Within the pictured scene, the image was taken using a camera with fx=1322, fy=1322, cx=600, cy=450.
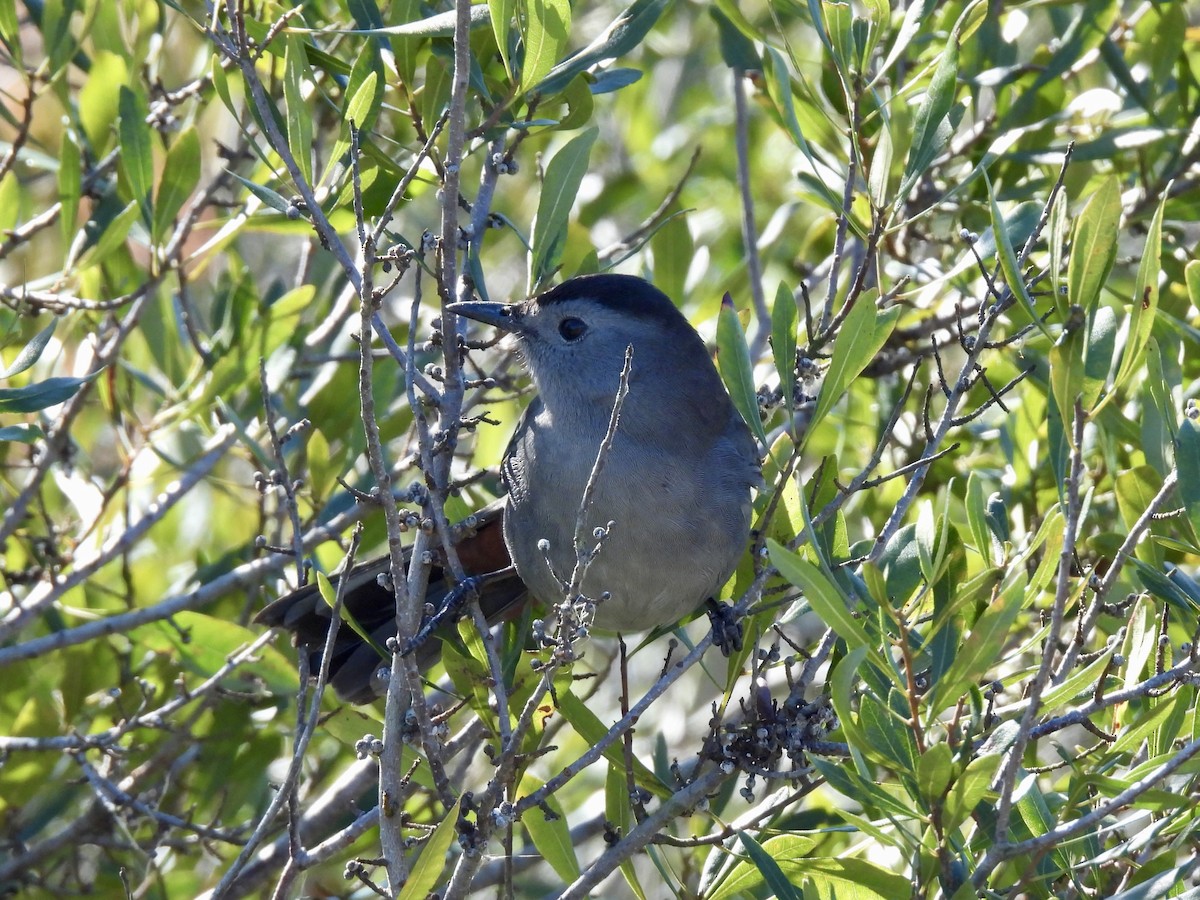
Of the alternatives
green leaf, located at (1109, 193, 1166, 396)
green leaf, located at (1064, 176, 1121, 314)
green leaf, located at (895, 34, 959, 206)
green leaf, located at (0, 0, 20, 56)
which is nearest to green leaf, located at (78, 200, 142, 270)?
green leaf, located at (0, 0, 20, 56)

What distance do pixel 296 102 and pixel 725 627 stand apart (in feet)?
5.52

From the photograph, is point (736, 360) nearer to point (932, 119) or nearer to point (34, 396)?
point (932, 119)

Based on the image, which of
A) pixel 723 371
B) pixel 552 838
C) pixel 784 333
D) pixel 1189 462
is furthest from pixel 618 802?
pixel 1189 462

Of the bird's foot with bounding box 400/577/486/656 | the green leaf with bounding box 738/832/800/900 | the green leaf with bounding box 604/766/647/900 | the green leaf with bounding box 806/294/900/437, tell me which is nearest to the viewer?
the green leaf with bounding box 738/832/800/900

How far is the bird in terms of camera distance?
12.2 ft

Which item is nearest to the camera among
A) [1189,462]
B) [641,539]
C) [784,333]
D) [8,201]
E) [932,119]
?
[1189,462]

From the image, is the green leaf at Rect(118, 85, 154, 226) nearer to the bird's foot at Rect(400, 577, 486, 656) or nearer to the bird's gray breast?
the bird's gray breast

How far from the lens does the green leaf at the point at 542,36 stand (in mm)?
3123

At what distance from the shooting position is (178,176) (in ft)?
13.3

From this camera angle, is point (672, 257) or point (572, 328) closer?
point (572, 328)

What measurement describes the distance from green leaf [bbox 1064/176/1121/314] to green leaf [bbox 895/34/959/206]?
76 centimetres

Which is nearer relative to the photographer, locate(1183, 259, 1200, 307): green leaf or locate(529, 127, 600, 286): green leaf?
locate(1183, 259, 1200, 307): green leaf

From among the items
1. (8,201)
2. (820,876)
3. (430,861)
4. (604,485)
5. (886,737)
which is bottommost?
(820,876)

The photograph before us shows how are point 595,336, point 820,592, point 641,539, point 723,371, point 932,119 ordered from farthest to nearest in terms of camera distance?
point 595,336 < point 641,539 < point 932,119 < point 723,371 < point 820,592
